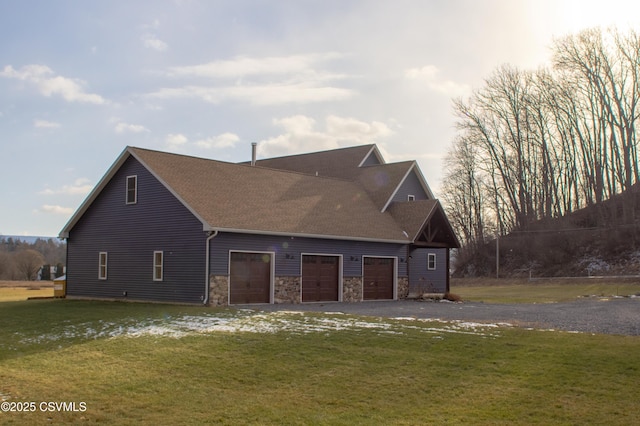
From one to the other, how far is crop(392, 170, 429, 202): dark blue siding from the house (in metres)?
0.24

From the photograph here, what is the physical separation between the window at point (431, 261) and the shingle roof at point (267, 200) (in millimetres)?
4421

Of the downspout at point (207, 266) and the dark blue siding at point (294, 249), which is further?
the dark blue siding at point (294, 249)

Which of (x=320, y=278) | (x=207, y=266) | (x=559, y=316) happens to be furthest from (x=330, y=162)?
(x=559, y=316)

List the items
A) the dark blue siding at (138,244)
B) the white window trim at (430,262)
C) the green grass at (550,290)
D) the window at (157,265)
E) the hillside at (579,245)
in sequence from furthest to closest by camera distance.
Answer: the hillside at (579,245)
the white window trim at (430,262)
the green grass at (550,290)
the window at (157,265)
the dark blue siding at (138,244)

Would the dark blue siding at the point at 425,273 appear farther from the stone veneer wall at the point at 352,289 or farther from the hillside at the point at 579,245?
the hillside at the point at 579,245

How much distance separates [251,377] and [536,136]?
49.6 m

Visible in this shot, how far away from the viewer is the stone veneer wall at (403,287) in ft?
102

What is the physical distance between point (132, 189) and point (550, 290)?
26720 millimetres

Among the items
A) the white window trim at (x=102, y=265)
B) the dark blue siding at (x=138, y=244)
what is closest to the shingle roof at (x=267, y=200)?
the dark blue siding at (x=138, y=244)

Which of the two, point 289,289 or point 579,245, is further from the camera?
point 579,245

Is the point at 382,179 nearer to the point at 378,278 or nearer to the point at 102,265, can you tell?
the point at 378,278

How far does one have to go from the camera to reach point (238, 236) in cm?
2431

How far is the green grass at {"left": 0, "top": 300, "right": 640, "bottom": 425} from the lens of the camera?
9.02 metres

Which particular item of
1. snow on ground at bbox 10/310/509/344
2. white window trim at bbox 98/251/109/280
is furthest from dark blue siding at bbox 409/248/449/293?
snow on ground at bbox 10/310/509/344
